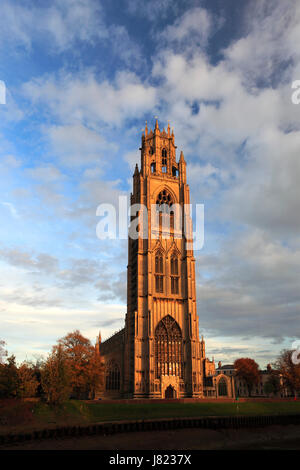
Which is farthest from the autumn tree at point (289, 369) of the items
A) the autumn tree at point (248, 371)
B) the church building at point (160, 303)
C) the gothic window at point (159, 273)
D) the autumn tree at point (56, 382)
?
the autumn tree at point (56, 382)

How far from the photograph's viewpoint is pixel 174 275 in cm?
7450

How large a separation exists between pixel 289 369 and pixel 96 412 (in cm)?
5409

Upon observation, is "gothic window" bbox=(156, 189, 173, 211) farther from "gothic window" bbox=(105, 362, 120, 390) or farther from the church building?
"gothic window" bbox=(105, 362, 120, 390)

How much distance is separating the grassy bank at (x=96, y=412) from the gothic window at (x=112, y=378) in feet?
75.2

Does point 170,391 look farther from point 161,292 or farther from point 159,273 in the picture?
point 159,273

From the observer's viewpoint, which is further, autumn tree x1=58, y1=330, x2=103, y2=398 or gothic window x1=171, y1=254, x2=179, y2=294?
gothic window x1=171, y1=254, x2=179, y2=294

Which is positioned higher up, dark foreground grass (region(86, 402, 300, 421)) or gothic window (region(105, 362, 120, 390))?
gothic window (region(105, 362, 120, 390))

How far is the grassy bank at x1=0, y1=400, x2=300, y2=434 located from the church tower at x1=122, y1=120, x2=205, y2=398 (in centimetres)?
1296

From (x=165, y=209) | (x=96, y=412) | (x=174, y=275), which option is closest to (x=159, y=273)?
(x=174, y=275)

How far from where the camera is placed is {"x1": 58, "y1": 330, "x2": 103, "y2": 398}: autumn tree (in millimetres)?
59188

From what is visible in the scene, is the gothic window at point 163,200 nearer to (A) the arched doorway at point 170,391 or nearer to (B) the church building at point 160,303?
(B) the church building at point 160,303

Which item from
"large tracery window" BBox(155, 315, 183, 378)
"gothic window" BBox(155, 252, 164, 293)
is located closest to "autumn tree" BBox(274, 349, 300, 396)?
"large tracery window" BBox(155, 315, 183, 378)

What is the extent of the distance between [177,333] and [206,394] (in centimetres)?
2014
